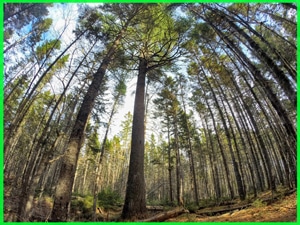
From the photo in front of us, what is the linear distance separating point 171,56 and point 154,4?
7.04 ft

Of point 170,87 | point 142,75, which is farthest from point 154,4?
point 170,87

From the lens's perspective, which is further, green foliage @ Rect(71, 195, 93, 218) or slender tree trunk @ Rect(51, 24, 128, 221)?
Result: green foliage @ Rect(71, 195, 93, 218)

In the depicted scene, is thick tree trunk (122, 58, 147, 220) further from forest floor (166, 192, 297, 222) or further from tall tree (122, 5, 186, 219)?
forest floor (166, 192, 297, 222)

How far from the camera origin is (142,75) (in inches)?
326

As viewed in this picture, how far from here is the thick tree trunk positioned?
17.6 ft

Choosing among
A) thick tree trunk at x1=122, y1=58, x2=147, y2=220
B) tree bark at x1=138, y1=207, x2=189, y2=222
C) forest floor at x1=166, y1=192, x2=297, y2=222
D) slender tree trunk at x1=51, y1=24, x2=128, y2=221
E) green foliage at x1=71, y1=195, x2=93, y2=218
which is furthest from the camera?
green foliage at x1=71, y1=195, x2=93, y2=218

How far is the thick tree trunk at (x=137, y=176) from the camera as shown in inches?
212

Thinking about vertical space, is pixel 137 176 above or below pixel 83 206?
above

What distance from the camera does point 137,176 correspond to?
5.99 metres

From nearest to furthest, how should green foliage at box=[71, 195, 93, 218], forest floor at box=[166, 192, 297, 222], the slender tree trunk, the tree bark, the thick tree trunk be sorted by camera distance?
1. forest floor at box=[166, 192, 297, 222]
2. the slender tree trunk
3. the tree bark
4. the thick tree trunk
5. green foliage at box=[71, 195, 93, 218]

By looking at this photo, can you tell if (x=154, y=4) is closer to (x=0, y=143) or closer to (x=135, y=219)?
(x=0, y=143)

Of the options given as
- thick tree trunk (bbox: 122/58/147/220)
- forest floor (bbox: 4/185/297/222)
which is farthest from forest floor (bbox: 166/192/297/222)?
thick tree trunk (bbox: 122/58/147/220)

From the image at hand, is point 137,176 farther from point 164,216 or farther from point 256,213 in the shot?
point 256,213

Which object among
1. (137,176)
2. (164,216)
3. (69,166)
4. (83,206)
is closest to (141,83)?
(137,176)
